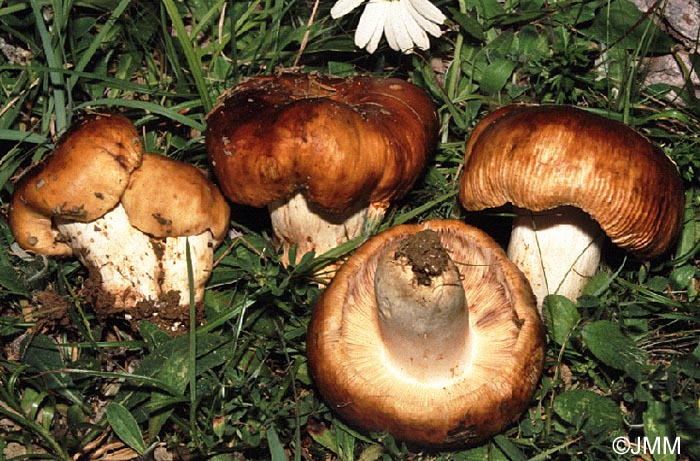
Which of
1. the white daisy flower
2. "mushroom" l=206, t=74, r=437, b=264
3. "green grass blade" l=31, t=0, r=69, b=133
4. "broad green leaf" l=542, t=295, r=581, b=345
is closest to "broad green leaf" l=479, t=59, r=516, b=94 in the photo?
the white daisy flower

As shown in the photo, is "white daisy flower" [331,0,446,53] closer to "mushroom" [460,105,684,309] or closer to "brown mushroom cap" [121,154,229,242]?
"mushroom" [460,105,684,309]

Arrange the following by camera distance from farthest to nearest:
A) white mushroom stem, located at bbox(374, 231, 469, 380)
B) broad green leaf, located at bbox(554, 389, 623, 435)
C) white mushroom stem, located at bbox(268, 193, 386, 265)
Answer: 1. white mushroom stem, located at bbox(268, 193, 386, 265)
2. broad green leaf, located at bbox(554, 389, 623, 435)
3. white mushroom stem, located at bbox(374, 231, 469, 380)

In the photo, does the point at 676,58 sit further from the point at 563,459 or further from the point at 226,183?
the point at 226,183

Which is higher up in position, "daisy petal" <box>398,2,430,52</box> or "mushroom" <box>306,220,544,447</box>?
"daisy petal" <box>398,2,430,52</box>

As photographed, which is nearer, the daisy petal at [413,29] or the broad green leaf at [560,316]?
the broad green leaf at [560,316]

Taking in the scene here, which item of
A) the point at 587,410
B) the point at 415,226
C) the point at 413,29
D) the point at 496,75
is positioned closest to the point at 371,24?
the point at 413,29

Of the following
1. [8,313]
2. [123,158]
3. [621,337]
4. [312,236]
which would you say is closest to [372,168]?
[312,236]

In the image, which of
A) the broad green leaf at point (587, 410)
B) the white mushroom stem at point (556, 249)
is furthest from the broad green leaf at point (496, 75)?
the broad green leaf at point (587, 410)

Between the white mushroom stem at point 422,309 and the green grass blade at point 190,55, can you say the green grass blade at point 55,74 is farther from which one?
the white mushroom stem at point 422,309
